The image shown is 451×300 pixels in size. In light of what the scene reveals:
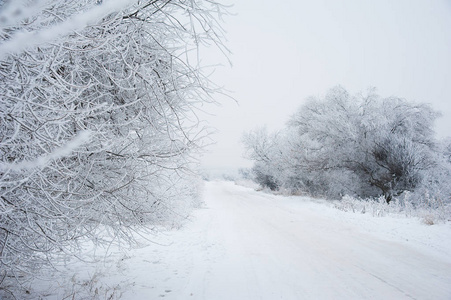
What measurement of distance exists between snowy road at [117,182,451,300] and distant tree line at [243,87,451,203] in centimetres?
584

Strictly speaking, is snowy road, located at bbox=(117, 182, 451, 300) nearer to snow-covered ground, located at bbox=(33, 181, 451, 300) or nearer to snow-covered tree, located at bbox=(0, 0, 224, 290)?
snow-covered ground, located at bbox=(33, 181, 451, 300)

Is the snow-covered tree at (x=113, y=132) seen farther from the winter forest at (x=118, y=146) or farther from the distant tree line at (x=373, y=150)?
the distant tree line at (x=373, y=150)

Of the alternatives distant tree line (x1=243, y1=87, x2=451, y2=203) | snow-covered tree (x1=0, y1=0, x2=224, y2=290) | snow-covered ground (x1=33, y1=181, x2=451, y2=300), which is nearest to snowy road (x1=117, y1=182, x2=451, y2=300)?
snow-covered ground (x1=33, y1=181, x2=451, y2=300)

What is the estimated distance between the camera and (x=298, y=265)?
4.21 metres

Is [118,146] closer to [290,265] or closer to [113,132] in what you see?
[113,132]

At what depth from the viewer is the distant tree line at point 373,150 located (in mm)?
11633

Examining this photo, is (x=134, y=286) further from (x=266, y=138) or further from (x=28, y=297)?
(x=266, y=138)

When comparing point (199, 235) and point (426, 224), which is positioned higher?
point (426, 224)

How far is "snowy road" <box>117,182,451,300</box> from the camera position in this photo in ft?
10.6

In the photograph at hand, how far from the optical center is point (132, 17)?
75.8 inches

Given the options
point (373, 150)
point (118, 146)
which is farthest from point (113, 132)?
point (373, 150)

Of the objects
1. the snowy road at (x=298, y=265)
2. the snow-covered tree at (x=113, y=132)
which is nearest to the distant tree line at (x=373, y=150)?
the snowy road at (x=298, y=265)

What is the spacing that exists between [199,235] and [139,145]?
4.77 meters

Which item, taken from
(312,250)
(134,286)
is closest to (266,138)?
(312,250)
